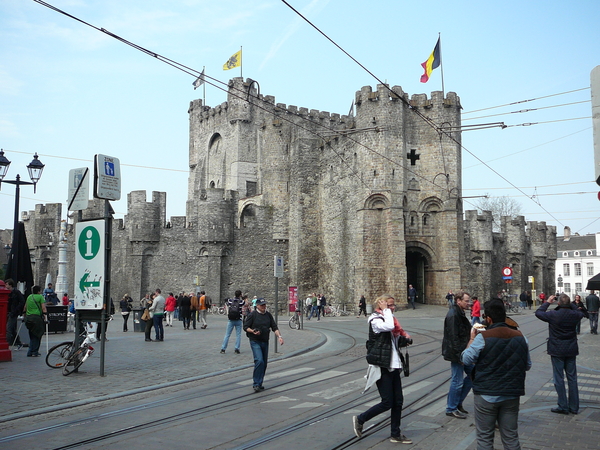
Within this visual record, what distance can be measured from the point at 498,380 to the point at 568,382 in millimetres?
3281

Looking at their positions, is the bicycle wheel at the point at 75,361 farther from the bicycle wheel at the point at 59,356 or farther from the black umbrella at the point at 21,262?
the black umbrella at the point at 21,262

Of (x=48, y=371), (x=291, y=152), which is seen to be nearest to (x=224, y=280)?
(x=291, y=152)

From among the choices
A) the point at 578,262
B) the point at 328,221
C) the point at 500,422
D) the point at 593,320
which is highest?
the point at 328,221

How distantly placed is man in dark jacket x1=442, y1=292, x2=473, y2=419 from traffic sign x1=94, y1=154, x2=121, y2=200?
6.20 m

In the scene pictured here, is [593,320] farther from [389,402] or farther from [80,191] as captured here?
[80,191]

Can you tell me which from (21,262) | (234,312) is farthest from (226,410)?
(21,262)

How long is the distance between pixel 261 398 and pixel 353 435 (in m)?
2.30

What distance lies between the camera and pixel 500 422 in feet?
15.1

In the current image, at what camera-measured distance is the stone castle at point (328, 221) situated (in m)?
31.7

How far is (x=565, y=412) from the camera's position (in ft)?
23.1

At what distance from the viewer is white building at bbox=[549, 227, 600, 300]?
235ft

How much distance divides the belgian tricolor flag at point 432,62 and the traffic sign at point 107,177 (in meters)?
21.9

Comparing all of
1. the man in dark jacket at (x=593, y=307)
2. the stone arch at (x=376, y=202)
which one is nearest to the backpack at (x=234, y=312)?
the man in dark jacket at (x=593, y=307)

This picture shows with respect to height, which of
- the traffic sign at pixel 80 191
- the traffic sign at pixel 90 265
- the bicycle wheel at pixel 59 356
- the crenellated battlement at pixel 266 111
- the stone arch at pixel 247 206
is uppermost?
the crenellated battlement at pixel 266 111
